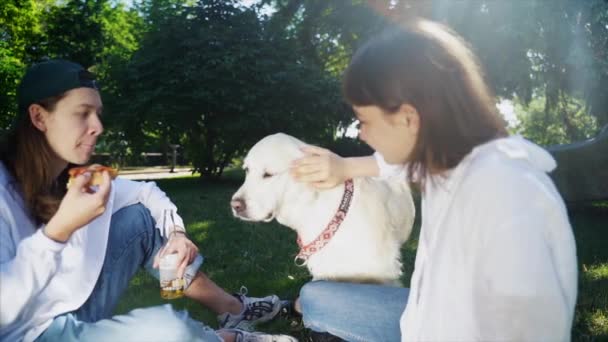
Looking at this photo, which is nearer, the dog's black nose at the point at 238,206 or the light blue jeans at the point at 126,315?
the light blue jeans at the point at 126,315

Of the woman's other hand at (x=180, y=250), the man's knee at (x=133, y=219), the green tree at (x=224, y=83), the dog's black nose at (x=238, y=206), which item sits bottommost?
the woman's other hand at (x=180, y=250)

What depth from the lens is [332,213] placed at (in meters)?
2.26

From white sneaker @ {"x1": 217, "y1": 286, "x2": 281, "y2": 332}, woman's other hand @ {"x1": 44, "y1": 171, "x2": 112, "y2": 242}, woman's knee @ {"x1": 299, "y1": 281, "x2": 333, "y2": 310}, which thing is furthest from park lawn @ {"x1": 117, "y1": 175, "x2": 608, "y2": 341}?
woman's other hand @ {"x1": 44, "y1": 171, "x2": 112, "y2": 242}

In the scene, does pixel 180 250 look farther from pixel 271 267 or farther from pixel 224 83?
pixel 224 83

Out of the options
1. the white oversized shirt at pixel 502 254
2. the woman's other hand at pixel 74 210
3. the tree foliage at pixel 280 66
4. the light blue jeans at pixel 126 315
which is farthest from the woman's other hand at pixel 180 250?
the tree foliage at pixel 280 66

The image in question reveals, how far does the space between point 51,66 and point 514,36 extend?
28.6 ft

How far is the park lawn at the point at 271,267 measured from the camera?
9.50ft

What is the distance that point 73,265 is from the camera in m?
1.87

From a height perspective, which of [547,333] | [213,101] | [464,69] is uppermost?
[213,101]

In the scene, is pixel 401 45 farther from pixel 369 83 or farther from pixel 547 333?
pixel 547 333

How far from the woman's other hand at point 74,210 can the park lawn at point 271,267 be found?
4.99ft

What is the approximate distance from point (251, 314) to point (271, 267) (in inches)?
54.1

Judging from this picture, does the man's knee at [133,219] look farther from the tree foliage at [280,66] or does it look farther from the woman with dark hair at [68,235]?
the tree foliage at [280,66]

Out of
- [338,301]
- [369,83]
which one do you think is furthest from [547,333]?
[338,301]
